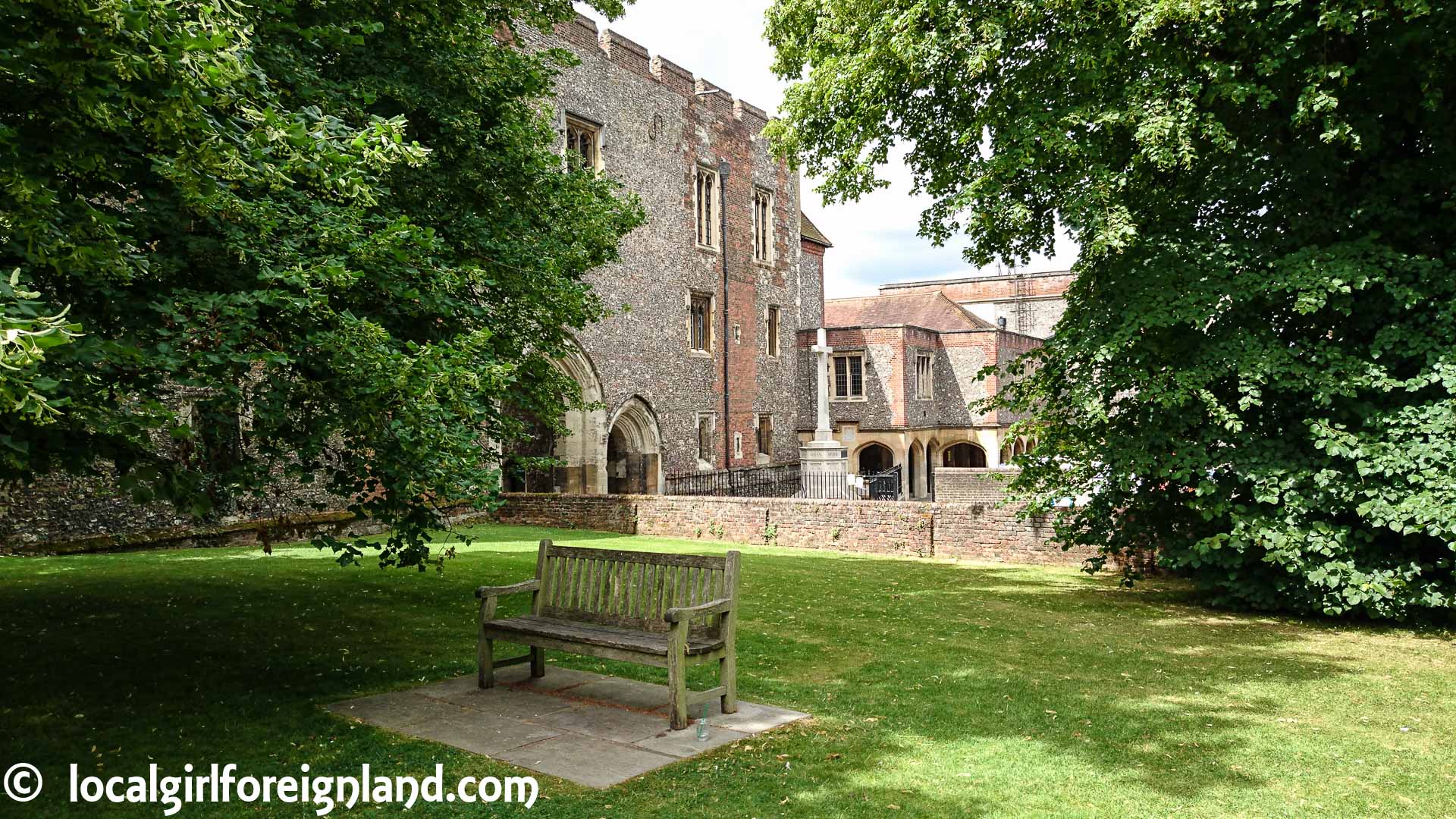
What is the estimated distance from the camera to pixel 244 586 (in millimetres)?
11125

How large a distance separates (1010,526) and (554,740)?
1109 centimetres

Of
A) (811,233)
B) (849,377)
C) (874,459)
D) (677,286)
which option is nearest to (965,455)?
(874,459)

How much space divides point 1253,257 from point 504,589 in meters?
7.77

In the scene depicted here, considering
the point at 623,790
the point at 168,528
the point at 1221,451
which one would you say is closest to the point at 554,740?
the point at 623,790

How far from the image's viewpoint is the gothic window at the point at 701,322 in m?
30.1

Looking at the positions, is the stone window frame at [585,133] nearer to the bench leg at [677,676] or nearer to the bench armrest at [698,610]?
the bench armrest at [698,610]

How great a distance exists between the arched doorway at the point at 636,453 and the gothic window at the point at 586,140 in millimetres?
6611

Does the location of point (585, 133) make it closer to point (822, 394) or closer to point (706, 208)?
point (706, 208)

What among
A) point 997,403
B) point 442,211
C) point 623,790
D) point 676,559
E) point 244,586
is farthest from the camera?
point 997,403

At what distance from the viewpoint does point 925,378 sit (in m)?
41.2

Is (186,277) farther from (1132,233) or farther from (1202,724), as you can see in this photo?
(1132,233)

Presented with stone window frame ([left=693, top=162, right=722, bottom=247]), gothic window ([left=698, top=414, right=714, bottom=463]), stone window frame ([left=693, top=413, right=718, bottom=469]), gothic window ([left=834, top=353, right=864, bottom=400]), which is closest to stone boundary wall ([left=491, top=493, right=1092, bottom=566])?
stone window frame ([left=693, top=413, right=718, bottom=469])

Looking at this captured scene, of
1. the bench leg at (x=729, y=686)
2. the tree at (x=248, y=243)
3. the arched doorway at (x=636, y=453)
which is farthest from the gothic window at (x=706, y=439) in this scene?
the bench leg at (x=729, y=686)

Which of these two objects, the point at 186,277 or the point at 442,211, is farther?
the point at 442,211
